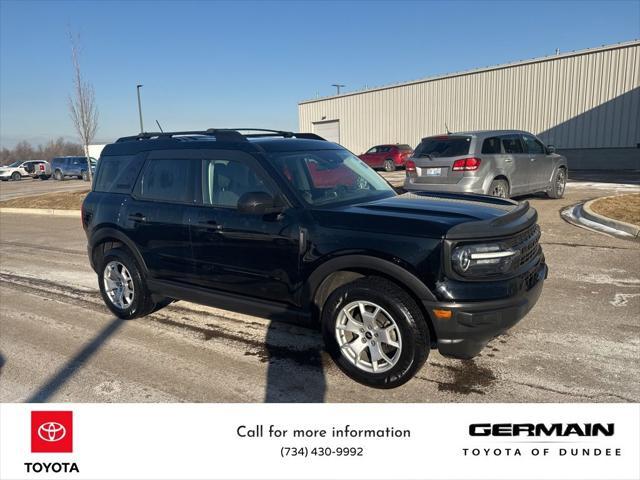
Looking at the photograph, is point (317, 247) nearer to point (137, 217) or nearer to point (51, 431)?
point (51, 431)

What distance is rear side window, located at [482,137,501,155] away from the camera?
966 centimetres

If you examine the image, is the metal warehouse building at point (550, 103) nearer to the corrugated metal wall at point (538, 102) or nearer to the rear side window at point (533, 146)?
the corrugated metal wall at point (538, 102)

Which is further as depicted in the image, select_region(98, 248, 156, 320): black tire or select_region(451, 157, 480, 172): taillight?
select_region(451, 157, 480, 172): taillight

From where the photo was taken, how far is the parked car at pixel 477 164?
30.8 feet

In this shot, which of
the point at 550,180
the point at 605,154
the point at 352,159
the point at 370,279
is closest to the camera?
the point at 370,279

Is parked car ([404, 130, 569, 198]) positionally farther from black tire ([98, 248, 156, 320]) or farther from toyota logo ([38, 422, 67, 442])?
toyota logo ([38, 422, 67, 442])

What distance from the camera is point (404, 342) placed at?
3.29 m

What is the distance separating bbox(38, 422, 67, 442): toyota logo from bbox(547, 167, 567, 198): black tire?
11678mm

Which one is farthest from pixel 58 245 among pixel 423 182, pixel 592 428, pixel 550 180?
pixel 550 180

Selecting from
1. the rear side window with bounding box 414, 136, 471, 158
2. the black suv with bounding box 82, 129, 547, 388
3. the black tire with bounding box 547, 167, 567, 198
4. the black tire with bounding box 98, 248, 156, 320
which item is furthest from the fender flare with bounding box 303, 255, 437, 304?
the black tire with bounding box 547, 167, 567, 198

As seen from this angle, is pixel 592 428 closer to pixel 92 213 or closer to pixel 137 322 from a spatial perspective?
pixel 137 322

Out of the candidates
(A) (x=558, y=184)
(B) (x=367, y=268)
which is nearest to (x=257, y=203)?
(B) (x=367, y=268)

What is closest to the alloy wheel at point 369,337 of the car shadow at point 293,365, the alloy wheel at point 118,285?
the car shadow at point 293,365

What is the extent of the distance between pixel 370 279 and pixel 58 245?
888 cm
